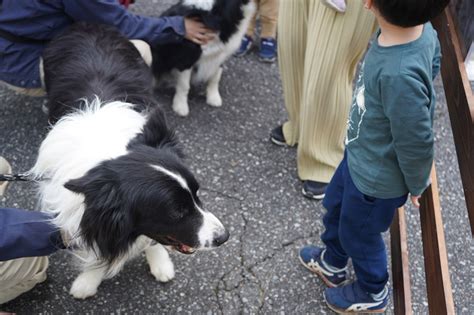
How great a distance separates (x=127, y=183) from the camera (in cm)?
176

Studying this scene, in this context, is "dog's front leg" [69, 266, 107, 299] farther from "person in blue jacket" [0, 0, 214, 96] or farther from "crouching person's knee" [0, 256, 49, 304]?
"person in blue jacket" [0, 0, 214, 96]

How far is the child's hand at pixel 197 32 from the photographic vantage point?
3086mm

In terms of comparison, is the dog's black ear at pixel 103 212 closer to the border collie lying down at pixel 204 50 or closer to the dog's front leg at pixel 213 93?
the border collie lying down at pixel 204 50

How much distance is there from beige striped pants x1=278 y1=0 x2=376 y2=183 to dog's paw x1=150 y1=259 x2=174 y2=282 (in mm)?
987

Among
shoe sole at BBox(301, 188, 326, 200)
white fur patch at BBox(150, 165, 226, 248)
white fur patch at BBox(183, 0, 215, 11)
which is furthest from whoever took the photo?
white fur patch at BBox(183, 0, 215, 11)

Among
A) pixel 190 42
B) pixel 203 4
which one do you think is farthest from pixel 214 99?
pixel 203 4

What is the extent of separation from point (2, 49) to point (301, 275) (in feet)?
6.56

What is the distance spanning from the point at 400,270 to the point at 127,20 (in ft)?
6.43

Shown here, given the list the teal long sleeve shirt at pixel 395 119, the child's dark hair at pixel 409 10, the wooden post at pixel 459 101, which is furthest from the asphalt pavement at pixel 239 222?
the child's dark hair at pixel 409 10

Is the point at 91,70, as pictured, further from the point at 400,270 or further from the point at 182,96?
the point at 400,270

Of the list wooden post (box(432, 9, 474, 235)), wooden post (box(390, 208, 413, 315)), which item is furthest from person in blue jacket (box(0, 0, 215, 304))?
wooden post (box(432, 9, 474, 235))

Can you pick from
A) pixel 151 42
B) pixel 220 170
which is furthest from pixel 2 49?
pixel 220 170

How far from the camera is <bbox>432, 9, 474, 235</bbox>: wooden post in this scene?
1.60 m

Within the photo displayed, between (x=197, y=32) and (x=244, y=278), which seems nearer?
(x=244, y=278)
